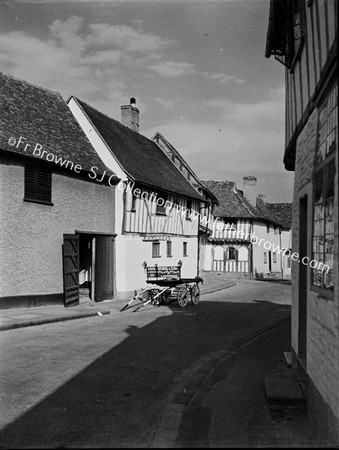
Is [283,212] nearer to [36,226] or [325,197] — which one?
[36,226]

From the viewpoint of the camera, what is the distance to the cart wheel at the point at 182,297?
57.4 ft

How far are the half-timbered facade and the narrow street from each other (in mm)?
907

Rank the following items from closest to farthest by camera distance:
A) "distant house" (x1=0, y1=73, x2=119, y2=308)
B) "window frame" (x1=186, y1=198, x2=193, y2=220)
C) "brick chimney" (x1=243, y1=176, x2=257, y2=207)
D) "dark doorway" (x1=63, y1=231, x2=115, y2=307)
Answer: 1. "distant house" (x1=0, y1=73, x2=119, y2=308)
2. "dark doorway" (x1=63, y1=231, x2=115, y2=307)
3. "window frame" (x1=186, y1=198, x2=193, y2=220)
4. "brick chimney" (x1=243, y1=176, x2=257, y2=207)

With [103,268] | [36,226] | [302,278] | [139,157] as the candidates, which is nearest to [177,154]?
[139,157]

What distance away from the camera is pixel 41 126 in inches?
696

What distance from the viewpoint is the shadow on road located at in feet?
16.9

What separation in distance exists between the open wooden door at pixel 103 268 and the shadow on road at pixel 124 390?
6.24m

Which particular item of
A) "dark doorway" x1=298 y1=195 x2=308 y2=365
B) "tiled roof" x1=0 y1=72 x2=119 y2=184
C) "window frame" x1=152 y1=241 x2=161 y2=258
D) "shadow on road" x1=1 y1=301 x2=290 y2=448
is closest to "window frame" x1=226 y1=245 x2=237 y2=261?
"window frame" x1=152 y1=241 x2=161 y2=258

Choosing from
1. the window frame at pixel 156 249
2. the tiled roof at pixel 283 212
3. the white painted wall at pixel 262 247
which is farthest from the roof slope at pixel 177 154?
the tiled roof at pixel 283 212

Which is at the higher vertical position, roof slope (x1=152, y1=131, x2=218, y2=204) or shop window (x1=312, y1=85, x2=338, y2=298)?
roof slope (x1=152, y1=131, x2=218, y2=204)

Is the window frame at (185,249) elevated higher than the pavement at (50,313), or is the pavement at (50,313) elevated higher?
the window frame at (185,249)

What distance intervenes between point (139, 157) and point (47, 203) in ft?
29.9

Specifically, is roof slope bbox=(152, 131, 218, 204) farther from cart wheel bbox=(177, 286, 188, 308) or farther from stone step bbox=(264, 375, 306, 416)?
stone step bbox=(264, 375, 306, 416)

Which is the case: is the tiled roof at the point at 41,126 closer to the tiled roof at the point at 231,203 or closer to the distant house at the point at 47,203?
the distant house at the point at 47,203
